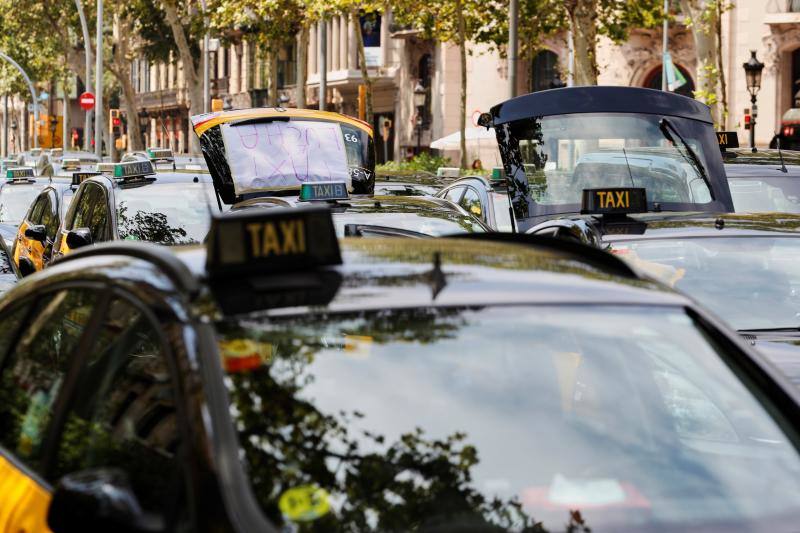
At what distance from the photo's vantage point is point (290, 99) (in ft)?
223

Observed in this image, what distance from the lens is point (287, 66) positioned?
7088 centimetres

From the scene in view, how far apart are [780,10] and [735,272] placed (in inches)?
1463

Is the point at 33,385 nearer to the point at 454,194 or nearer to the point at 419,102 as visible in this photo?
the point at 454,194

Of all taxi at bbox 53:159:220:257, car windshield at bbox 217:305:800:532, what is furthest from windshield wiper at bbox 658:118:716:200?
car windshield at bbox 217:305:800:532

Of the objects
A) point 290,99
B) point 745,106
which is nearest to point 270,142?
point 745,106

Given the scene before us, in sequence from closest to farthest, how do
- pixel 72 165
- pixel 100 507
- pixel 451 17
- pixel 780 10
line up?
pixel 100 507 < pixel 72 165 < pixel 780 10 < pixel 451 17

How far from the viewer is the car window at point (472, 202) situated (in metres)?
14.7

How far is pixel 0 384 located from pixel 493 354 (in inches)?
62.7

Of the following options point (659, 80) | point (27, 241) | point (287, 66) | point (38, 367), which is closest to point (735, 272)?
point (38, 367)

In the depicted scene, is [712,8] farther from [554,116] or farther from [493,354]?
[493,354]

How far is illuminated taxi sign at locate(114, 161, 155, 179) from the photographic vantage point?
1244 cm

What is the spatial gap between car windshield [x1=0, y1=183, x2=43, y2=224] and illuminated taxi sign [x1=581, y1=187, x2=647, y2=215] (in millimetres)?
15276

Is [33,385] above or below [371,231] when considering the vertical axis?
below

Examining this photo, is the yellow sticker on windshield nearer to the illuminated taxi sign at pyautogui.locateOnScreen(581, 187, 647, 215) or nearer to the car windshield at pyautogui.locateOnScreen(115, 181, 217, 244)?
the illuminated taxi sign at pyautogui.locateOnScreen(581, 187, 647, 215)
